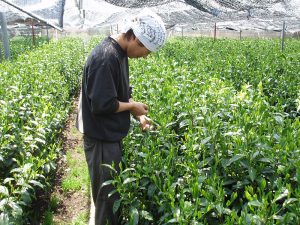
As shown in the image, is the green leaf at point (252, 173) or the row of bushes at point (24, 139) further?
the row of bushes at point (24, 139)

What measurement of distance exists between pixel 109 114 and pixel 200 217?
3.65 ft

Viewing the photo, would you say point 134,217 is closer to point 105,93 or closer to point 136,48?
point 105,93

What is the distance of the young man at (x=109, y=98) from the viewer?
2336 mm

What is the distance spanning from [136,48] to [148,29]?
0.17 metres

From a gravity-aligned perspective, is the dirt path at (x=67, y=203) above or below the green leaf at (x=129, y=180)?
below

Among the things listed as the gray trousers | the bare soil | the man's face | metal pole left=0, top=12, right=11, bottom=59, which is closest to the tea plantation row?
the gray trousers

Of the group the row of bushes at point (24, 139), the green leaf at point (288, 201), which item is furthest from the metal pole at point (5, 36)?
the green leaf at point (288, 201)

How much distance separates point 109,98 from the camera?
2318 millimetres

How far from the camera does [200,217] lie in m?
1.61

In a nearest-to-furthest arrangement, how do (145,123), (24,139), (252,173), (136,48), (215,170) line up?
(252,173), (215,170), (136,48), (145,123), (24,139)

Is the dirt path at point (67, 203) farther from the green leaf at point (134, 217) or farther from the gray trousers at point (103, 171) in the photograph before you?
the green leaf at point (134, 217)

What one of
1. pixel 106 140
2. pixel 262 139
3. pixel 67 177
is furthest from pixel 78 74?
pixel 262 139

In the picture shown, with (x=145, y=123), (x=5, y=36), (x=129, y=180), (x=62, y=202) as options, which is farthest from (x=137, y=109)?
(x=5, y=36)

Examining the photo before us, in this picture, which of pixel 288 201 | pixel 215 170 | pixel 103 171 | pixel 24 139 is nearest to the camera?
pixel 288 201
